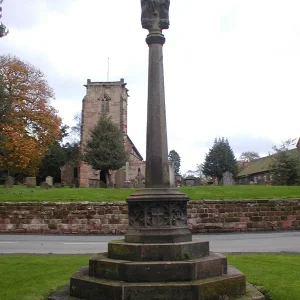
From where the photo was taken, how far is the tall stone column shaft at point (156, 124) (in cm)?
632

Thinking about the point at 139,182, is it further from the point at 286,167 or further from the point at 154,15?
the point at 154,15

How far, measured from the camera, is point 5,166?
33.0 m

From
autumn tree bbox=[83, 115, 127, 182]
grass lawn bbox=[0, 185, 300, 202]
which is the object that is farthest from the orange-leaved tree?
grass lawn bbox=[0, 185, 300, 202]

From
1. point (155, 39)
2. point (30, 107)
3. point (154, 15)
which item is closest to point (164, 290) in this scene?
point (155, 39)

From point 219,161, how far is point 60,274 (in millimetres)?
44415

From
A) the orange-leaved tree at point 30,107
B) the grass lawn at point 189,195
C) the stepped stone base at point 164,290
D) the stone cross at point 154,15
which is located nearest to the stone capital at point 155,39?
the stone cross at point 154,15

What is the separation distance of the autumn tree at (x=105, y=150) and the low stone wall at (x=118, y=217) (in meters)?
20.3

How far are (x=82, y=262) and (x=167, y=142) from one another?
447 centimetres

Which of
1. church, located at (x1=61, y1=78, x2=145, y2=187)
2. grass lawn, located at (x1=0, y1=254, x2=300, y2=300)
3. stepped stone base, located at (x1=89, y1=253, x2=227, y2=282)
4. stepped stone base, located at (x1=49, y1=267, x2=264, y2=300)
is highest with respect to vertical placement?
church, located at (x1=61, y1=78, x2=145, y2=187)

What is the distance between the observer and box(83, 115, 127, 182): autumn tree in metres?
38.9

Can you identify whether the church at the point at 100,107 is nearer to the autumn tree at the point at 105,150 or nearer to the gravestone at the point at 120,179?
the autumn tree at the point at 105,150

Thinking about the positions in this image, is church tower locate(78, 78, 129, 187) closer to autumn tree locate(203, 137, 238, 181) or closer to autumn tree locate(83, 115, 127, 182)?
autumn tree locate(203, 137, 238, 181)

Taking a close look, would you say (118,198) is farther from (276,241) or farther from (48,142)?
(48,142)

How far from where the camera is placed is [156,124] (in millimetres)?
6449
